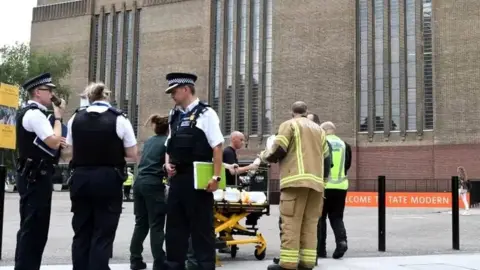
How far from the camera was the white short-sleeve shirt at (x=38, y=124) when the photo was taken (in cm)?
538

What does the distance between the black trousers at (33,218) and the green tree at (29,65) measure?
45.4 meters

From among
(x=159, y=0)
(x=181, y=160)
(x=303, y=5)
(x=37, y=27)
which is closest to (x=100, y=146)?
(x=181, y=160)

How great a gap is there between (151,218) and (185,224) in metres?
1.85

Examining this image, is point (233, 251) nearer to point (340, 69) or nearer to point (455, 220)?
point (455, 220)

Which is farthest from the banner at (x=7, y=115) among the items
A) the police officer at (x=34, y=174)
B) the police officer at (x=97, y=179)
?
the police officer at (x=97, y=179)

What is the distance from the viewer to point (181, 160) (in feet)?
17.5

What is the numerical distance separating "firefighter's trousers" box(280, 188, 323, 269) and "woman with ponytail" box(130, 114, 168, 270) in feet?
5.37

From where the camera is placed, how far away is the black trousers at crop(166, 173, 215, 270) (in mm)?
5277

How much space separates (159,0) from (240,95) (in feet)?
39.9

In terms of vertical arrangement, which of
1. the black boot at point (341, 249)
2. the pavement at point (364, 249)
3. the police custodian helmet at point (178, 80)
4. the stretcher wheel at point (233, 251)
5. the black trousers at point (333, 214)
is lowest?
the pavement at point (364, 249)

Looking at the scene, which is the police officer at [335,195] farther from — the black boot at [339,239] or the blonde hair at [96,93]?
the blonde hair at [96,93]

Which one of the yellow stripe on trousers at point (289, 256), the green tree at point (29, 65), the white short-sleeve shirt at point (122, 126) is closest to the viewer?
the white short-sleeve shirt at point (122, 126)

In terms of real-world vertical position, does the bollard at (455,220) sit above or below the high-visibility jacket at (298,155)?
below

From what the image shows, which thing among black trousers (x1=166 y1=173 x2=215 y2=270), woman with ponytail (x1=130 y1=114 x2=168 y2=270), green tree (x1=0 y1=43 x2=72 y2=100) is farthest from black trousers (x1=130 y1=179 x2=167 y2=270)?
green tree (x1=0 y1=43 x2=72 y2=100)
